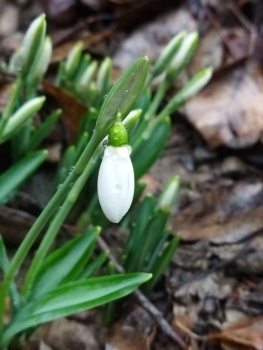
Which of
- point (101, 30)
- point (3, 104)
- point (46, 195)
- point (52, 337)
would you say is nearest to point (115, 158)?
point (52, 337)

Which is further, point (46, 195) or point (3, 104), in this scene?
point (3, 104)

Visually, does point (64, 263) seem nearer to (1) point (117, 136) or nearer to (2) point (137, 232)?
(2) point (137, 232)

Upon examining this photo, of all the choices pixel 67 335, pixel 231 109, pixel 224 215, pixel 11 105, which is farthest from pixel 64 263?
pixel 231 109

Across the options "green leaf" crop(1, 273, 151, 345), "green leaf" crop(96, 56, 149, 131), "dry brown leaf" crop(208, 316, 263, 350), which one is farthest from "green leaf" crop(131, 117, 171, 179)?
"green leaf" crop(96, 56, 149, 131)

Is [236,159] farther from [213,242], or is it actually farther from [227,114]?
[213,242]

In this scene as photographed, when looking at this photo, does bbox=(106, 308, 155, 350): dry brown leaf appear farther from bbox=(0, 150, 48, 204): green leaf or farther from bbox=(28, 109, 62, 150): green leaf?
bbox=(28, 109, 62, 150): green leaf

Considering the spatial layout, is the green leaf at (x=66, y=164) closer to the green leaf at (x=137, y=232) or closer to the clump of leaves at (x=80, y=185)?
the clump of leaves at (x=80, y=185)

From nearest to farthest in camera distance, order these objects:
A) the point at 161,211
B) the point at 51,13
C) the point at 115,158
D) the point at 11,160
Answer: the point at 115,158 → the point at 161,211 → the point at 11,160 → the point at 51,13
